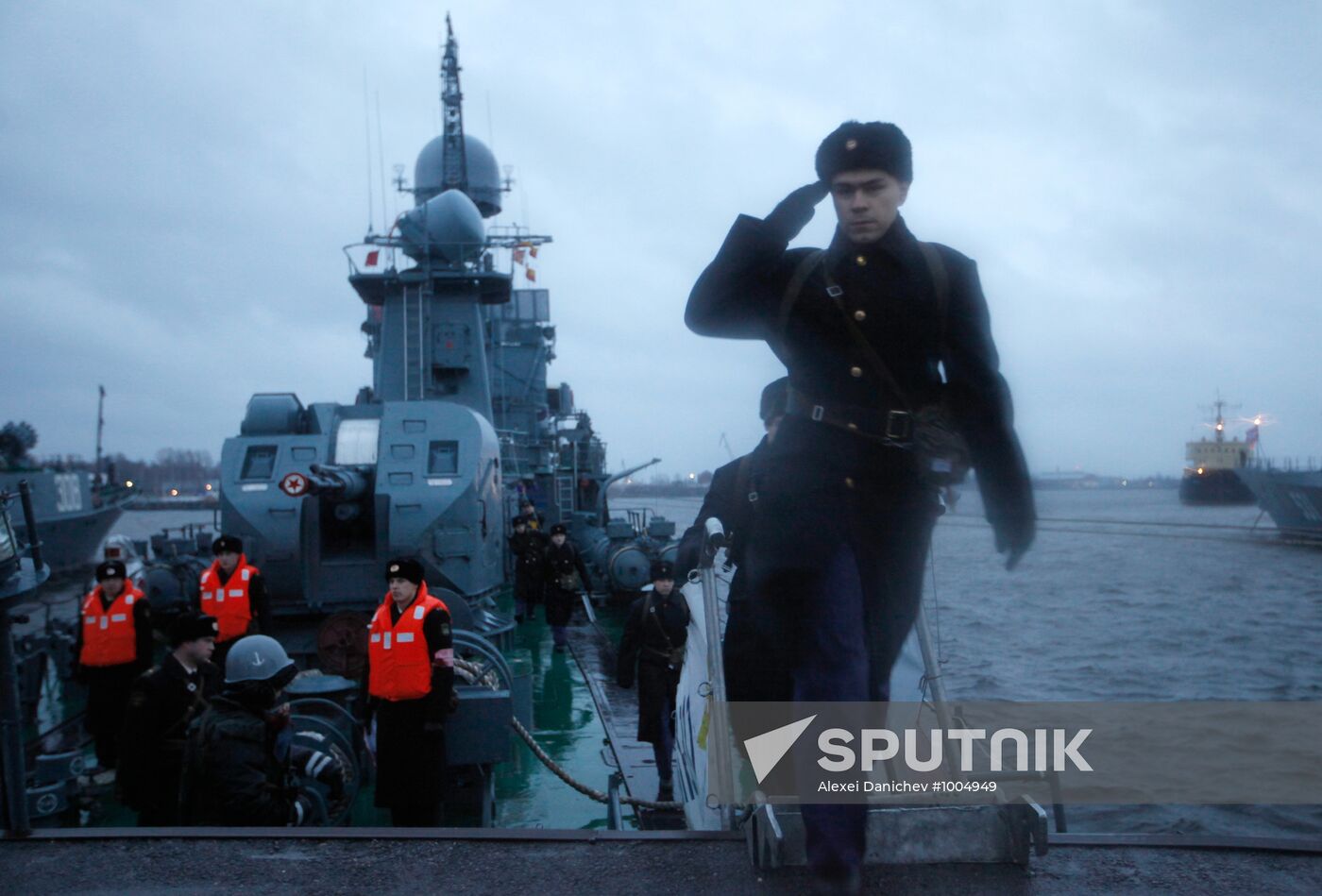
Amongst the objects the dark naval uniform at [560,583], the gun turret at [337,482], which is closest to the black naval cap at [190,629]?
the gun turret at [337,482]

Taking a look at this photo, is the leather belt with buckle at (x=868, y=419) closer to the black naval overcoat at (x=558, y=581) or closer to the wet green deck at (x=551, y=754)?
the wet green deck at (x=551, y=754)

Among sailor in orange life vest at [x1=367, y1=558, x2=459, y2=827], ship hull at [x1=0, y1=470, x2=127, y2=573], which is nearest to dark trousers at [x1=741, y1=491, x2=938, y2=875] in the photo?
sailor in orange life vest at [x1=367, y1=558, x2=459, y2=827]

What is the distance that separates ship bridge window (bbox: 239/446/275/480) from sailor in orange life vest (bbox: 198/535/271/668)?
2297 mm

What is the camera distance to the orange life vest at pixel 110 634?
727 centimetres

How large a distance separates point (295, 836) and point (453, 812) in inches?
143

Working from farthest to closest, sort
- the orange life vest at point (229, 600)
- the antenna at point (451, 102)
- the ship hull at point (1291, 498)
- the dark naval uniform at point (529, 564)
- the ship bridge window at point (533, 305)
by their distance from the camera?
the ship hull at point (1291, 498)
the ship bridge window at point (533, 305)
the antenna at point (451, 102)
the dark naval uniform at point (529, 564)
the orange life vest at point (229, 600)

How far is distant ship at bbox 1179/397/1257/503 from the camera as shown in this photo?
192 ft

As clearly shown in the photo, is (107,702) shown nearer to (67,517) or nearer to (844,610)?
(844,610)

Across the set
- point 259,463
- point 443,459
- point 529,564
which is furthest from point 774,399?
point 529,564

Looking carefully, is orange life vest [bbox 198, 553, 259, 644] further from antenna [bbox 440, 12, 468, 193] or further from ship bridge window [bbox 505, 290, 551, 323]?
ship bridge window [bbox 505, 290, 551, 323]

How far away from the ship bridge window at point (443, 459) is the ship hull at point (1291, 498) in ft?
144

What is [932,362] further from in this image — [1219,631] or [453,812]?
[1219,631]

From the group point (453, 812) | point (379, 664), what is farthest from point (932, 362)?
point (453, 812)

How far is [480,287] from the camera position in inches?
684
